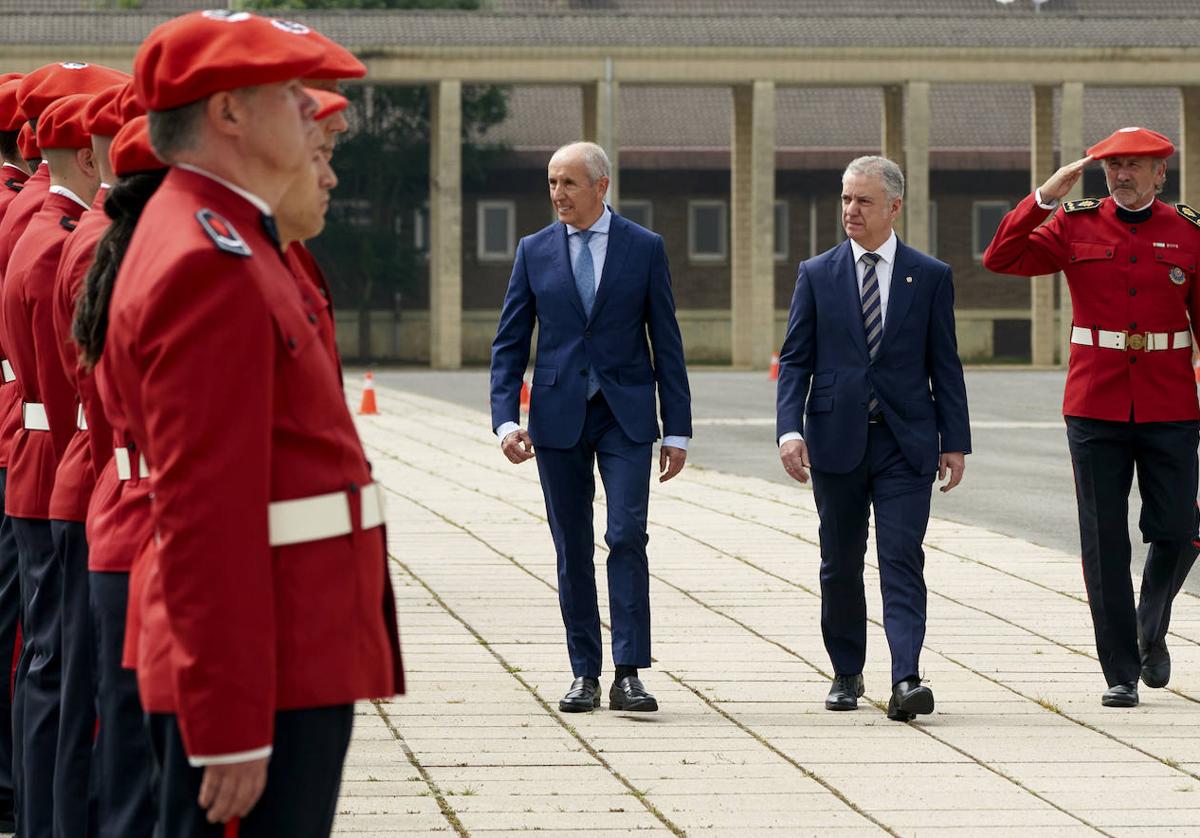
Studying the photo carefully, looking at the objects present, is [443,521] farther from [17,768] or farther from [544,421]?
[17,768]

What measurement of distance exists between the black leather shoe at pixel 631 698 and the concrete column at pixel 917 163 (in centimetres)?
4341

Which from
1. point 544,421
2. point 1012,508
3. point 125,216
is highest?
point 125,216

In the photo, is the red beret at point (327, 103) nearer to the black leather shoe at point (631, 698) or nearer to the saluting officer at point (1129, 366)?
the black leather shoe at point (631, 698)

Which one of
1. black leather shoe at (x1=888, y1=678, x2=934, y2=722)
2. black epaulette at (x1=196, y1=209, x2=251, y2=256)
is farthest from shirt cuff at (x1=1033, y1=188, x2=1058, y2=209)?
black epaulette at (x1=196, y1=209, x2=251, y2=256)

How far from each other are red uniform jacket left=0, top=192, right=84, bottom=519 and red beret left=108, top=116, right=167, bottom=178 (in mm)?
1261

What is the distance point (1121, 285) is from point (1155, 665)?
1.54 metres

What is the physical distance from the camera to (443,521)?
1552cm

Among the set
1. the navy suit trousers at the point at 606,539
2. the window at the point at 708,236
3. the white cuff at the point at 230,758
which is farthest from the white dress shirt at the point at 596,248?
the window at the point at 708,236

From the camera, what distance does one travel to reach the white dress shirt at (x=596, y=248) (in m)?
8.63

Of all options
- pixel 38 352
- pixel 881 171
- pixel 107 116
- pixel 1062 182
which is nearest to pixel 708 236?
pixel 1062 182

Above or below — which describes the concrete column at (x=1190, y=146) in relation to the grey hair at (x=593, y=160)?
above

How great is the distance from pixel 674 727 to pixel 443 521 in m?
7.76

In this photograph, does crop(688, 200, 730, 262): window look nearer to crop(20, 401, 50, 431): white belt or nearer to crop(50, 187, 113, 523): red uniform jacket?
crop(20, 401, 50, 431): white belt

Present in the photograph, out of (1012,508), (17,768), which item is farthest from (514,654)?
(1012,508)
